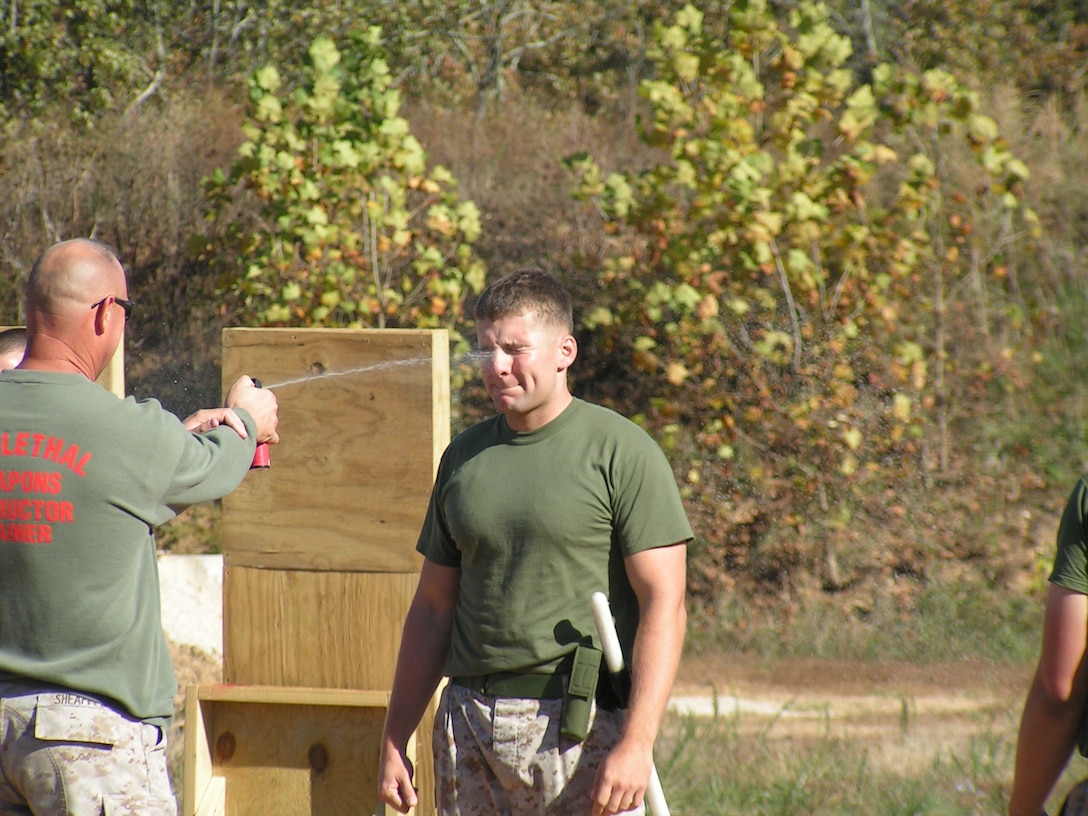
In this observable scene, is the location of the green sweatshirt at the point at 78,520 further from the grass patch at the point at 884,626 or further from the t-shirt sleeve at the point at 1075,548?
the grass patch at the point at 884,626

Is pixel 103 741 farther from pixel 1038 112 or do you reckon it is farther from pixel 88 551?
pixel 1038 112

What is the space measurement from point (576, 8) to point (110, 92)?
20.6ft

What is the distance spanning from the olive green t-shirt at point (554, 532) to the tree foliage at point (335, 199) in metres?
4.60

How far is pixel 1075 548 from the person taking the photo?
209 cm

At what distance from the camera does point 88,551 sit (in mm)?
2438

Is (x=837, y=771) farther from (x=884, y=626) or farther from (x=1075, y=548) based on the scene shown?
(x=1075, y=548)

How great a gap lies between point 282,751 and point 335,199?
4300 millimetres

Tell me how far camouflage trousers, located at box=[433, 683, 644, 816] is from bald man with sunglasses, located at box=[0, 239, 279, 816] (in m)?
0.67

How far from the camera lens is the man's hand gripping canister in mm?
2416

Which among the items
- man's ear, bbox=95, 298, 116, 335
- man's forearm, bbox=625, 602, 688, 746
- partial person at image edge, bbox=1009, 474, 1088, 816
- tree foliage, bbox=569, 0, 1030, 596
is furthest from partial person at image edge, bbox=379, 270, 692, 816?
tree foliage, bbox=569, 0, 1030, 596

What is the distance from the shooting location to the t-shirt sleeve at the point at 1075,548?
82.1 inches

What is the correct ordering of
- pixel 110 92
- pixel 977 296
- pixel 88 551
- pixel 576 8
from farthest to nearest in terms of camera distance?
1. pixel 576 8
2. pixel 110 92
3. pixel 977 296
4. pixel 88 551

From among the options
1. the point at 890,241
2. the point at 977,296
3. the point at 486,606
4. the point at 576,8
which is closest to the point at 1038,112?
the point at 977,296

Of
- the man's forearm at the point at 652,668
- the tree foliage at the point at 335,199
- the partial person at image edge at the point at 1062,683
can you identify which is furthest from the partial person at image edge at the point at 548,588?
the tree foliage at the point at 335,199
